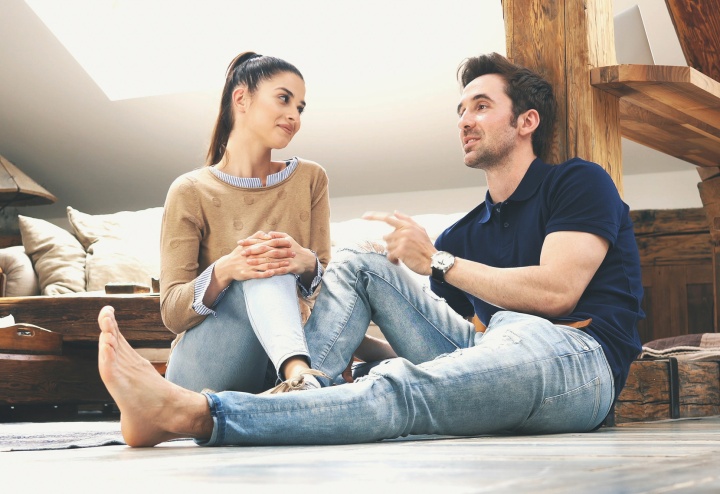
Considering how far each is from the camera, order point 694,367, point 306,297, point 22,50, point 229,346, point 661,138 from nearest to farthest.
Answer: point 229,346 → point 306,297 → point 694,367 → point 661,138 → point 22,50

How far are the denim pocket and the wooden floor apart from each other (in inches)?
11.2

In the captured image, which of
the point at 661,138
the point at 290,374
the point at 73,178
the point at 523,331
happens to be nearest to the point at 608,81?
the point at 661,138

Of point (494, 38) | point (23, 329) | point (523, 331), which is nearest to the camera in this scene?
point (523, 331)

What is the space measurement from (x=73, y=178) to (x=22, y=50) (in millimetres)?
1019

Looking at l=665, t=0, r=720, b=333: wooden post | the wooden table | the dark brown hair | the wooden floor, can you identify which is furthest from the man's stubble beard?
the wooden table

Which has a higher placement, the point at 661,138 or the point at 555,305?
the point at 661,138

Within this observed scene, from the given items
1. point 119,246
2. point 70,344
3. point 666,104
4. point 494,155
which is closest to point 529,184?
point 494,155

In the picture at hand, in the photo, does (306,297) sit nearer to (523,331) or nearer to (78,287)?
(523,331)

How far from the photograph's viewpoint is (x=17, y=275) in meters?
4.49

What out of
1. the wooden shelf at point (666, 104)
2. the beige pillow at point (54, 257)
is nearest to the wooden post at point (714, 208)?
the wooden shelf at point (666, 104)

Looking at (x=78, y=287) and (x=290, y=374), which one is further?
(x=78, y=287)

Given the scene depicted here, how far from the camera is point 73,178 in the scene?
562cm

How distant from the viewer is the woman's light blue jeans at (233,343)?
1771 millimetres

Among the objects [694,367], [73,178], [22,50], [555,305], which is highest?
[22,50]
